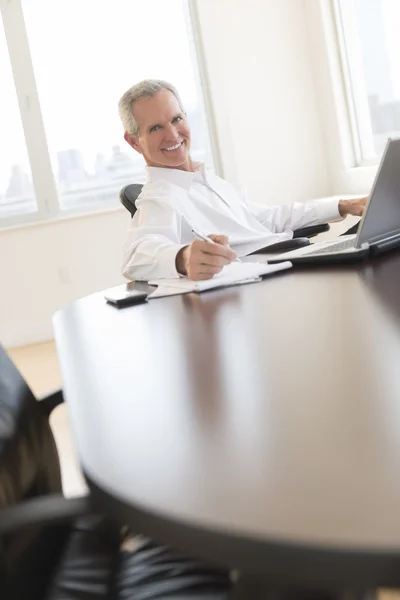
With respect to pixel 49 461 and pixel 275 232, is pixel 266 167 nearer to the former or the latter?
pixel 275 232

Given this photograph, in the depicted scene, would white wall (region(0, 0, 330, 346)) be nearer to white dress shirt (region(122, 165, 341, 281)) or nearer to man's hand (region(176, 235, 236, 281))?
white dress shirt (region(122, 165, 341, 281))

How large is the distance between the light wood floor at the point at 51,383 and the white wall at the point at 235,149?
38cm

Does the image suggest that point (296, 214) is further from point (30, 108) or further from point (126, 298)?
point (30, 108)

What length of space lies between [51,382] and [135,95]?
2.22 metres

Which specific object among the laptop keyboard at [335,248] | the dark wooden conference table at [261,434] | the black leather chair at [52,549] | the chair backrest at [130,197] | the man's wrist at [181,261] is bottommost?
the black leather chair at [52,549]

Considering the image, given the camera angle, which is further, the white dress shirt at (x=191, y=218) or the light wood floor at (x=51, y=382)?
the light wood floor at (x=51, y=382)

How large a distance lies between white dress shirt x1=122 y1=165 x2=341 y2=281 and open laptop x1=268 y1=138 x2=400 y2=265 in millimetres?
340

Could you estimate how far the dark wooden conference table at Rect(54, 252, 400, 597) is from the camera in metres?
0.47

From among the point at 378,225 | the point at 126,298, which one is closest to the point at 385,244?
the point at 378,225

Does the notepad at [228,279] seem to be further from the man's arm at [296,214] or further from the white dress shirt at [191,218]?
the man's arm at [296,214]

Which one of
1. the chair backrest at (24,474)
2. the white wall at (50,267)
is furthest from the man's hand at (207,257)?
the white wall at (50,267)

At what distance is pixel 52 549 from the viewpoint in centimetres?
105

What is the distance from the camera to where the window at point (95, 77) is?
5.58m

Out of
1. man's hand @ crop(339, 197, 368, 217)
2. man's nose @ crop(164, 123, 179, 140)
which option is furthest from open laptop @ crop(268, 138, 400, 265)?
man's nose @ crop(164, 123, 179, 140)
